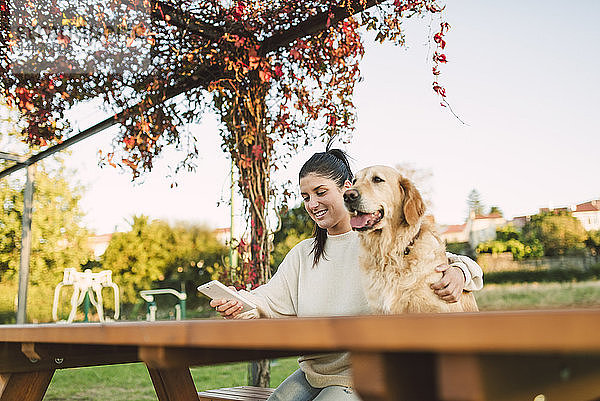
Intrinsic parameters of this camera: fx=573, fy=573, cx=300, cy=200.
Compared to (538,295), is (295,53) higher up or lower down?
higher up

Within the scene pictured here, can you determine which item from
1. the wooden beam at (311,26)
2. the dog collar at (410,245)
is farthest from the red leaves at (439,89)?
the dog collar at (410,245)

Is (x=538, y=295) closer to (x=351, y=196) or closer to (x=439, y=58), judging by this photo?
(x=439, y=58)

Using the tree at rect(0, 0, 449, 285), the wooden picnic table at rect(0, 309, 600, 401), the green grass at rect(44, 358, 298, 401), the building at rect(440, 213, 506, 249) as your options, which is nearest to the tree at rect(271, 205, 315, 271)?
the green grass at rect(44, 358, 298, 401)

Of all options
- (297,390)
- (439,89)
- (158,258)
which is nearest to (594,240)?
(439,89)

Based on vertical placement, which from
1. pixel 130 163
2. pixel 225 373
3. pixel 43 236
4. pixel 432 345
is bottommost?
pixel 225 373

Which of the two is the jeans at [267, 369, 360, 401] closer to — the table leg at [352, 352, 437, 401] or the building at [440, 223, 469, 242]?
the table leg at [352, 352, 437, 401]

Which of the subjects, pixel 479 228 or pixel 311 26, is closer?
pixel 311 26

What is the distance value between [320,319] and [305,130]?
3562 mm

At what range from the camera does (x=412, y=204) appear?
6.08 feet

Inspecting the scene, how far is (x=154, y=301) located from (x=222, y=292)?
24.4 feet

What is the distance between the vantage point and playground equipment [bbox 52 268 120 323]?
7.23 meters

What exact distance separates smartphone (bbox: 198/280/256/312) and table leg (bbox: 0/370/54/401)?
0.49 meters

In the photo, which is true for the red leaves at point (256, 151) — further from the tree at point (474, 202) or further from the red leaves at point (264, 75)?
the tree at point (474, 202)

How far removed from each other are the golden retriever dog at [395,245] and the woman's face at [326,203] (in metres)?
0.13
